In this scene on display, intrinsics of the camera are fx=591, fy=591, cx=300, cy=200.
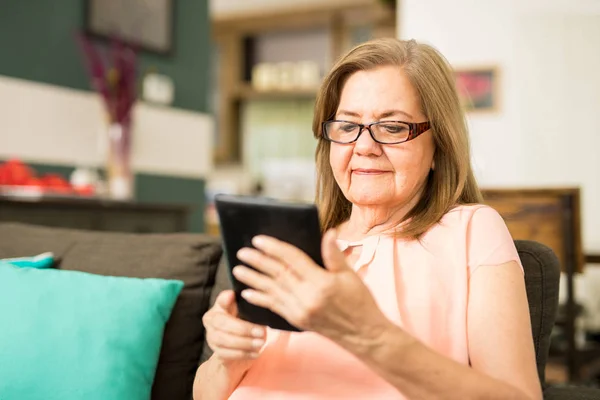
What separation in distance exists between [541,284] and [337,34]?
594 centimetres

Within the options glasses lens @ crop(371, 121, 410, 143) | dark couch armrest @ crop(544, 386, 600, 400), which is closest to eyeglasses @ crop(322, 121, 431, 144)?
glasses lens @ crop(371, 121, 410, 143)

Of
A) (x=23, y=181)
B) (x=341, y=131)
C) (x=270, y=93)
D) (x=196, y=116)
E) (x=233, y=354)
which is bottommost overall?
(x=233, y=354)

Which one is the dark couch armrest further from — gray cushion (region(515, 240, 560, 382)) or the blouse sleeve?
the blouse sleeve

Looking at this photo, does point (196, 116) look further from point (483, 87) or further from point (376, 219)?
point (376, 219)

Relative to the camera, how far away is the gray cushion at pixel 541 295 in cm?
109

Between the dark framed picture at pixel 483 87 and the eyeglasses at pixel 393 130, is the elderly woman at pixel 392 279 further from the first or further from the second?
the dark framed picture at pixel 483 87

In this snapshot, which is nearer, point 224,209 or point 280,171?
point 224,209

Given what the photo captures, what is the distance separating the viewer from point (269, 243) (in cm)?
70

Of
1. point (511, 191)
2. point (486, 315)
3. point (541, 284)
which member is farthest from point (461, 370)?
point (511, 191)

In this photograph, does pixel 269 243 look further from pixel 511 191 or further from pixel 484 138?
pixel 484 138

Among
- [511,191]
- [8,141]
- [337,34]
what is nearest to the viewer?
[511,191]

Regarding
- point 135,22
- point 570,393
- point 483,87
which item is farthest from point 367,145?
point 483,87

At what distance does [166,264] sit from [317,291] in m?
0.76

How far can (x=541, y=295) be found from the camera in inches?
43.3
